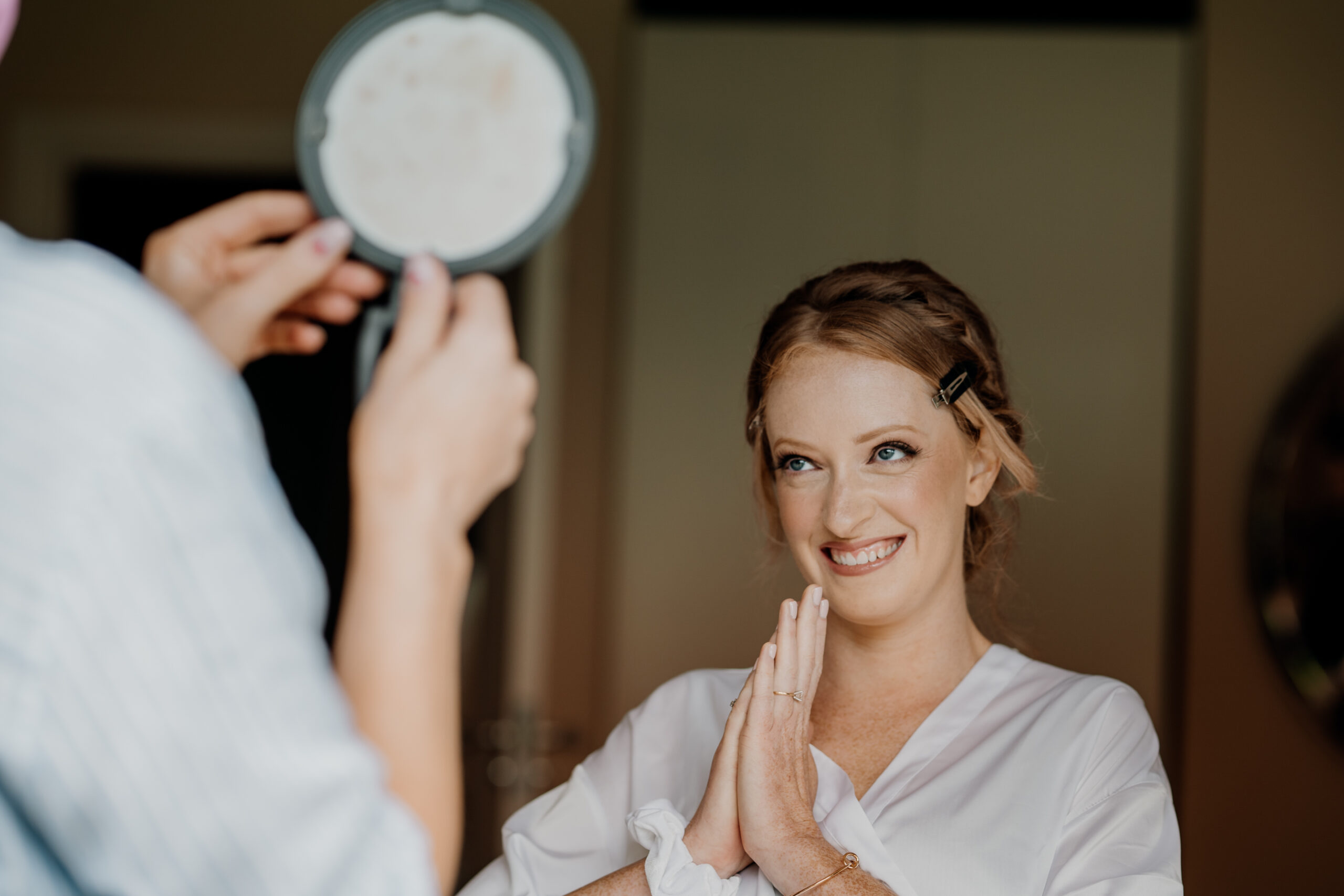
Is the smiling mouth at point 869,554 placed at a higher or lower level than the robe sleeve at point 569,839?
higher

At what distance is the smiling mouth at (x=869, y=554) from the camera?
129 centimetres

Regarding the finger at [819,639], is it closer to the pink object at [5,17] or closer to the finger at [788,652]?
the finger at [788,652]

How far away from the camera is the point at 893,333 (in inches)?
51.1

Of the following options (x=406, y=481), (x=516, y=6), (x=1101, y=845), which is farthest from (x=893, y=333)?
(x=406, y=481)

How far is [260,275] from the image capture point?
27.9 inches

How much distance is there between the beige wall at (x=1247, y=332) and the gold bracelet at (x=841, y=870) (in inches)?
56.2

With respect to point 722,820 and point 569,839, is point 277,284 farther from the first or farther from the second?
point 569,839

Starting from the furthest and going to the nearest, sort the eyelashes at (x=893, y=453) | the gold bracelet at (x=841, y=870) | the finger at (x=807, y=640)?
1. the eyelashes at (x=893, y=453)
2. the finger at (x=807, y=640)
3. the gold bracelet at (x=841, y=870)

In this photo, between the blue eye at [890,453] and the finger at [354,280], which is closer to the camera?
the finger at [354,280]

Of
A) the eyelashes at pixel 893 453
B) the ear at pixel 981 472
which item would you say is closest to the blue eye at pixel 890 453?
the eyelashes at pixel 893 453

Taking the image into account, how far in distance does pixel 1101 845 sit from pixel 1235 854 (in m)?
1.40

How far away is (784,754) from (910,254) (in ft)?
4.72

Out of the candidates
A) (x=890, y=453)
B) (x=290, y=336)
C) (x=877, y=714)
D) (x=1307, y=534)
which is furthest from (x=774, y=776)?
(x=1307, y=534)

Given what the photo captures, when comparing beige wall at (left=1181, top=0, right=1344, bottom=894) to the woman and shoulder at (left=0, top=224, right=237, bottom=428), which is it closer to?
the woman
